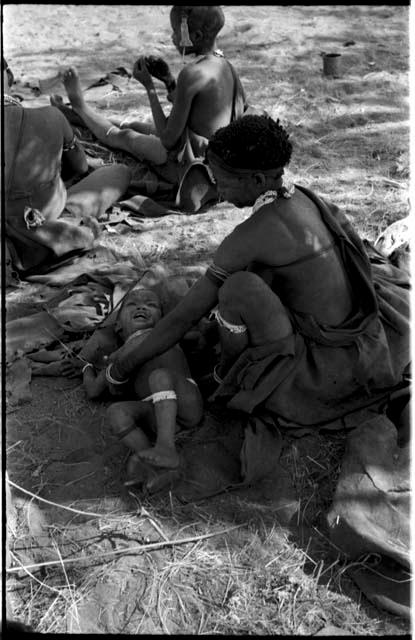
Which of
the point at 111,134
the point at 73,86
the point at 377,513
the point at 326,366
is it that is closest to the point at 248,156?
the point at 326,366

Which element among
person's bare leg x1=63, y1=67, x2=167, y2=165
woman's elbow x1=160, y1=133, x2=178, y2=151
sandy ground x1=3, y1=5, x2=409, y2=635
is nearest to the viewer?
sandy ground x1=3, y1=5, x2=409, y2=635

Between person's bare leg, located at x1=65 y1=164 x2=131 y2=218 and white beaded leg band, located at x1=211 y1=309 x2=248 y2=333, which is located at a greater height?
white beaded leg band, located at x1=211 y1=309 x2=248 y2=333

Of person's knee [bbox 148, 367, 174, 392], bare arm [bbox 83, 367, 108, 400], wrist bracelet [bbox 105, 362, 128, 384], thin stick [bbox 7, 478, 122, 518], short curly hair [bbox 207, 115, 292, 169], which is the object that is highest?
short curly hair [bbox 207, 115, 292, 169]

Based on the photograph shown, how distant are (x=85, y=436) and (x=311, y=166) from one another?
3216 millimetres

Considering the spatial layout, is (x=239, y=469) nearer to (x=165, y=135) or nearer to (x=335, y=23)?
(x=165, y=135)

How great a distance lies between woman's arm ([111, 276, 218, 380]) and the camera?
337cm

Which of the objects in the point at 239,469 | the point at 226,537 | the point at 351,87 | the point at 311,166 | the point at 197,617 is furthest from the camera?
the point at 351,87

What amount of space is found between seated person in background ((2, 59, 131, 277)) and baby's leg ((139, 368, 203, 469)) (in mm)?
1807

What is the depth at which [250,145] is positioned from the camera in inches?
124

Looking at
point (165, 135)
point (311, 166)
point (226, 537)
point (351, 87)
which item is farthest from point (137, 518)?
point (351, 87)

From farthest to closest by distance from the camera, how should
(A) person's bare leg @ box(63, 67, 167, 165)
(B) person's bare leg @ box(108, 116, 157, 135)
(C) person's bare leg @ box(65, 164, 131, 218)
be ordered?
(B) person's bare leg @ box(108, 116, 157, 135) → (A) person's bare leg @ box(63, 67, 167, 165) → (C) person's bare leg @ box(65, 164, 131, 218)

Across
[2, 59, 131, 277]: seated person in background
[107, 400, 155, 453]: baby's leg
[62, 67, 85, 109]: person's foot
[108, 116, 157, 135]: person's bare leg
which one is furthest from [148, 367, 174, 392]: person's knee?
[62, 67, 85, 109]: person's foot

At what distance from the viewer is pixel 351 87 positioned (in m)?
7.21

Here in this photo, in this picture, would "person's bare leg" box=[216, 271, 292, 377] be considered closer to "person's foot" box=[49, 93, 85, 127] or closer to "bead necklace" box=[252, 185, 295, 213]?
"bead necklace" box=[252, 185, 295, 213]
